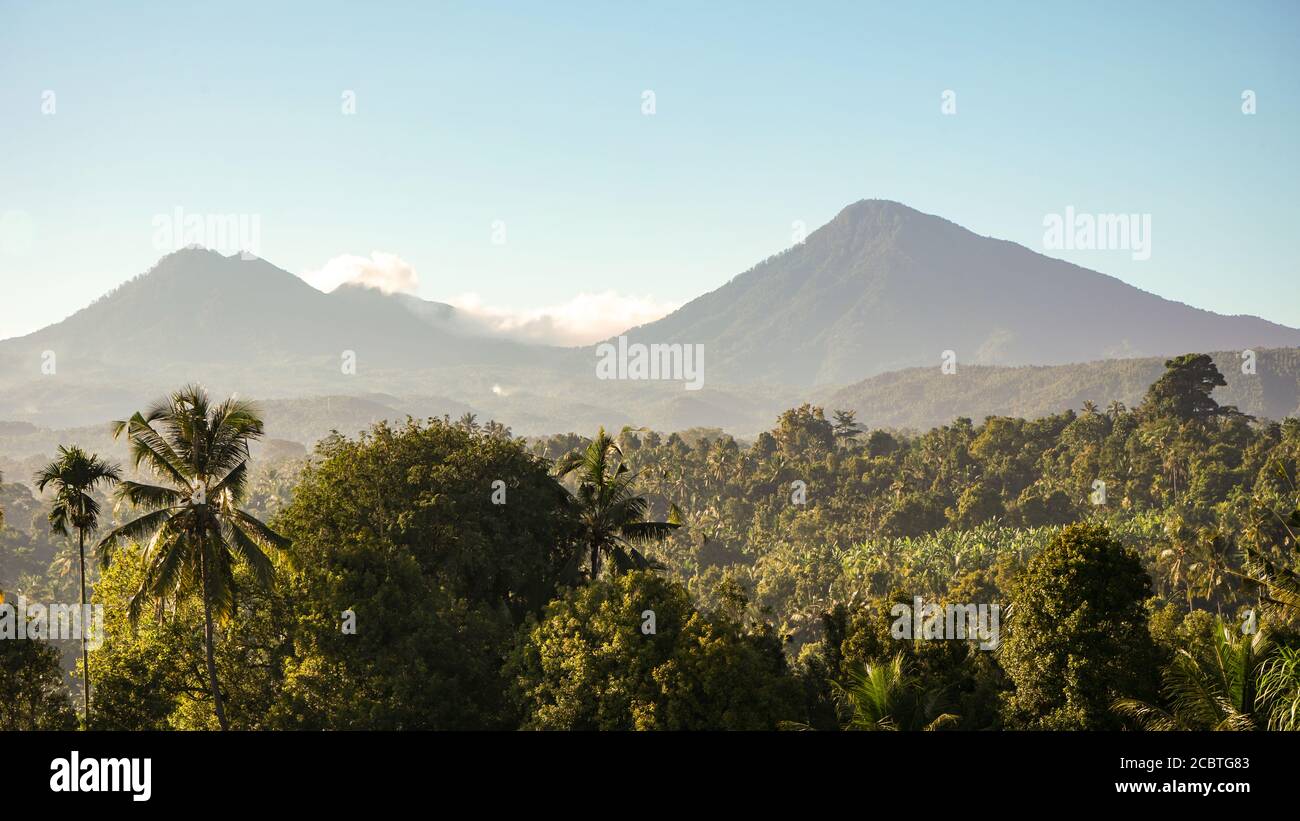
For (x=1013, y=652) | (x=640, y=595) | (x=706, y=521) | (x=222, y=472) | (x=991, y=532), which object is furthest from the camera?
(x=706, y=521)

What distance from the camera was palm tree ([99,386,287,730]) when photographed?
2334cm

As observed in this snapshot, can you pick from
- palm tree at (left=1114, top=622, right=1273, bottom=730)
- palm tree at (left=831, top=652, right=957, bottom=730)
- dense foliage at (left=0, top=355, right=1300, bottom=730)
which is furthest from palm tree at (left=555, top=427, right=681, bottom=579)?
palm tree at (left=1114, top=622, right=1273, bottom=730)

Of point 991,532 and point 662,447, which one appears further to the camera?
point 662,447

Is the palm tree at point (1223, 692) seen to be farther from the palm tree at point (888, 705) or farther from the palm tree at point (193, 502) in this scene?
the palm tree at point (193, 502)

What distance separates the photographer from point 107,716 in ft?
94.0

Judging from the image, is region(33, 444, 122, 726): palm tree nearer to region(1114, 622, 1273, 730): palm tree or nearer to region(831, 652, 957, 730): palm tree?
region(831, 652, 957, 730): palm tree

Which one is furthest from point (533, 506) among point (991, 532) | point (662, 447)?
point (662, 447)

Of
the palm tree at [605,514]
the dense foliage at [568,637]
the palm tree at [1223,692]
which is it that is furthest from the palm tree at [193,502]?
the palm tree at [1223,692]

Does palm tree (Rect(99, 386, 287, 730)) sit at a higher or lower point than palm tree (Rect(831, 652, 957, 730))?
higher

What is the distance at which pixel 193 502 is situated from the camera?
2375 cm

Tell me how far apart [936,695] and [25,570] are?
14844 centimetres

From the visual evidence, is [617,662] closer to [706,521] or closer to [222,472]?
[222,472]

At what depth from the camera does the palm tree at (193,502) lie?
23.3 metres

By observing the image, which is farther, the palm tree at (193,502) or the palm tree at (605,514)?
the palm tree at (605,514)
